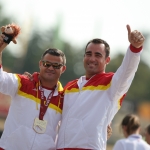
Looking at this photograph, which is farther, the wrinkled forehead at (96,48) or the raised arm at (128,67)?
the wrinkled forehead at (96,48)

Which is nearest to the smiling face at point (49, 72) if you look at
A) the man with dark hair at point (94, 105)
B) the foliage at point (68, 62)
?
the man with dark hair at point (94, 105)

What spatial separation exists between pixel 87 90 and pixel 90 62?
36cm

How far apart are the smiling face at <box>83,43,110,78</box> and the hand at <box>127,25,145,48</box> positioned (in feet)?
2.69

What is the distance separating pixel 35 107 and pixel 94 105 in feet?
2.64

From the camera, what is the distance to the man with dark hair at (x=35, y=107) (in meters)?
8.35

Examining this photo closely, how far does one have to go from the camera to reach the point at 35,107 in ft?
27.8

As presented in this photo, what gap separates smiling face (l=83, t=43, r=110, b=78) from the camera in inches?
330

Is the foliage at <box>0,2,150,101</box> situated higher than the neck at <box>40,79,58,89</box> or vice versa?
the neck at <box>40,79,58,89</box>

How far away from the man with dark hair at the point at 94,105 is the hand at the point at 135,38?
0.71 ft

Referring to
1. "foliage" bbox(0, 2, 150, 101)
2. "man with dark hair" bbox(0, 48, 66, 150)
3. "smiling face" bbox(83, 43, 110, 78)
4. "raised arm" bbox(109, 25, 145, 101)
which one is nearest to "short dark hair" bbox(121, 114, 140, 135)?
"raised arm" bbox(109, 25, 145, 101)

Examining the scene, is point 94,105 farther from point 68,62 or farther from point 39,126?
point 68,62

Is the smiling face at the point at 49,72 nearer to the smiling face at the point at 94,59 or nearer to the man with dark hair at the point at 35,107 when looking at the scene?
the man with dark hair at the point at 35,107

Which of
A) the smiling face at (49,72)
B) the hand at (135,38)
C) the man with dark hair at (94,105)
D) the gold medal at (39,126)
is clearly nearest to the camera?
the hand at (135,38)

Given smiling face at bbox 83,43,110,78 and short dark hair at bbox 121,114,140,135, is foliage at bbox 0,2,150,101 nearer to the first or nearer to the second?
smiling face at bbox 83,43,110,78
